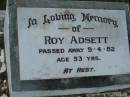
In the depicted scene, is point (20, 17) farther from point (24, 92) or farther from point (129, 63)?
point (129, 63)

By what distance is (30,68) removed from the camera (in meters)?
3.97

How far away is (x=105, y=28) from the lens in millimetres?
4281

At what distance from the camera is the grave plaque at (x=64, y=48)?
3.97 meters

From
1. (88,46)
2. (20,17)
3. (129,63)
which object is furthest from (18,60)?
(129,63)

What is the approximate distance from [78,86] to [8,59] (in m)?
0.63

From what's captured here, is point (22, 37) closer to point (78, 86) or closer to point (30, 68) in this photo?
point (30, 68)

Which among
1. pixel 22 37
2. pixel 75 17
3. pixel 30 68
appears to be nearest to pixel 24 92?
pixel 30 68

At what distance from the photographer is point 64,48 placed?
409cm

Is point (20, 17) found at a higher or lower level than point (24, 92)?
higher

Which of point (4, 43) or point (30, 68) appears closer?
point (30, 68)

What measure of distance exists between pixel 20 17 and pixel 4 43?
1.16 ft

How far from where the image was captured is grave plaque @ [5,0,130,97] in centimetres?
397

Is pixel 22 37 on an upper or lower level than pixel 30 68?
upper

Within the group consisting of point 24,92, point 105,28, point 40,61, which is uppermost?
point 105,28
